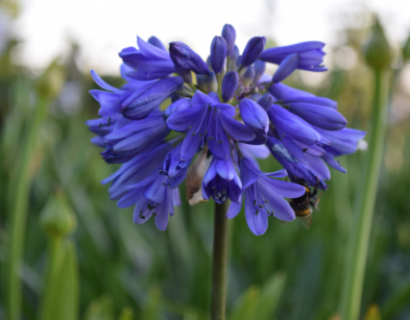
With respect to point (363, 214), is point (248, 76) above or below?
above

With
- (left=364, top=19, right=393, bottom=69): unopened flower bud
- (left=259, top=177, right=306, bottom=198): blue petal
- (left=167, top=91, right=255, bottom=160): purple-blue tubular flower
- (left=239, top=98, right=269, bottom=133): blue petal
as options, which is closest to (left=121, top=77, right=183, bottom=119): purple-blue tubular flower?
(left=167, top=91, right=255, bottom=160): purple-blue tubular flower

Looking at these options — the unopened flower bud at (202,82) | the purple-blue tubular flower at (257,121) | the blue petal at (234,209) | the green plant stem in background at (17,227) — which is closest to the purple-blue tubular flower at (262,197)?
the blue petal at (234,209)

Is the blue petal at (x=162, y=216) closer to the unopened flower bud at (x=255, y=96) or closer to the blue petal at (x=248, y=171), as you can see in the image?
the blue petal at (x=248, y=171)

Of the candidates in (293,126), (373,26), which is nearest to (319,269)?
(373,26)

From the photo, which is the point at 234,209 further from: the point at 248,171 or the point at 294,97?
the point at 294,97

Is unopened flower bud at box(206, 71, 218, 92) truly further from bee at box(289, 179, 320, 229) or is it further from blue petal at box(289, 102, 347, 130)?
bee at box(289, 179, 320, 229)

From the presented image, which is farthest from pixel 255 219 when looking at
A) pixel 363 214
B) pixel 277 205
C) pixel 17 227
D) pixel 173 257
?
pixel 173 257
